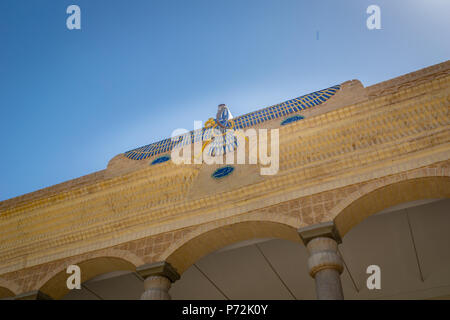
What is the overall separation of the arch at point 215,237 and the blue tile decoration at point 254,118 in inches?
75.9

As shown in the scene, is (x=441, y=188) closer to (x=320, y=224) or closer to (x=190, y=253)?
(x=320, y=224)

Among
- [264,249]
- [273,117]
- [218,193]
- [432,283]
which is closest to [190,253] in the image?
[218,193]

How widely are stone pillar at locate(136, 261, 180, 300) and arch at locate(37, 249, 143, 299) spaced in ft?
1.40

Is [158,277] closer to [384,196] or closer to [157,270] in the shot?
[157,270]

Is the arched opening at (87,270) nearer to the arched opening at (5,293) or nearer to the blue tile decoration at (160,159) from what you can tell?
the arched opening at (5,293)

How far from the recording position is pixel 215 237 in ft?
21.7

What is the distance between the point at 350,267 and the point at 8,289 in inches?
210

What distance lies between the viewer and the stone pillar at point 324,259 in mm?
5242

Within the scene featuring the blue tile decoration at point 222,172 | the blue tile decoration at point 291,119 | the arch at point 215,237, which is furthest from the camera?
the blue tile decoration at point 291,119

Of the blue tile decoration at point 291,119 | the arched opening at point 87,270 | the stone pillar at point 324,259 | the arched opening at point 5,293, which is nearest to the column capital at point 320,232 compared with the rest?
the stone pillar at point 324,259

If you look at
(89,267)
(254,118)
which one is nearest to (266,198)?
(254,118)

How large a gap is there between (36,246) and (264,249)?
356 centimetres

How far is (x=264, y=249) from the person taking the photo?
7.54 metres
